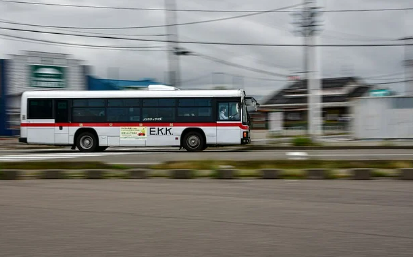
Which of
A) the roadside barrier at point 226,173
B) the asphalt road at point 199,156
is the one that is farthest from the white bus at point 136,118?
the roadside barrier at point 226,173

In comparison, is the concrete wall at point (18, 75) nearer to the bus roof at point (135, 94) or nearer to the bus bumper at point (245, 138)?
the bus roof at point (135, 94)

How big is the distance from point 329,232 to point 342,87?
6935 centimetres

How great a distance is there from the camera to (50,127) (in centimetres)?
2236

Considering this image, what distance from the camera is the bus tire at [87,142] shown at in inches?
877

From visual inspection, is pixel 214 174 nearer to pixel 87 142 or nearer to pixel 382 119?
pixel 87 142

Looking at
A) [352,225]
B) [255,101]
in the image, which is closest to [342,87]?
[255,101]

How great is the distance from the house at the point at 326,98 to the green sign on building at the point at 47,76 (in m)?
31.6

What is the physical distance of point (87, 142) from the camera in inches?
883

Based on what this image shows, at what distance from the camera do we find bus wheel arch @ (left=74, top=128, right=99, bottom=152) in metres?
22.3

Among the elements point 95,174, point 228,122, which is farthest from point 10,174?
point 228,122

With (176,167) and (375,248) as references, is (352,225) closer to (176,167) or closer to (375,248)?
(375,248)

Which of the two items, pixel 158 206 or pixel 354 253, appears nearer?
pixel 354 253

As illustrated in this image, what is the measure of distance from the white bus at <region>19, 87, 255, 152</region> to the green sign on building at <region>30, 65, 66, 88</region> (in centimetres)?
1558

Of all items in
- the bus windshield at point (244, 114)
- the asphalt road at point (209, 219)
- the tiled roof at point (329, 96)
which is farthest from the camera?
the tiled roof at point (329, 96)
